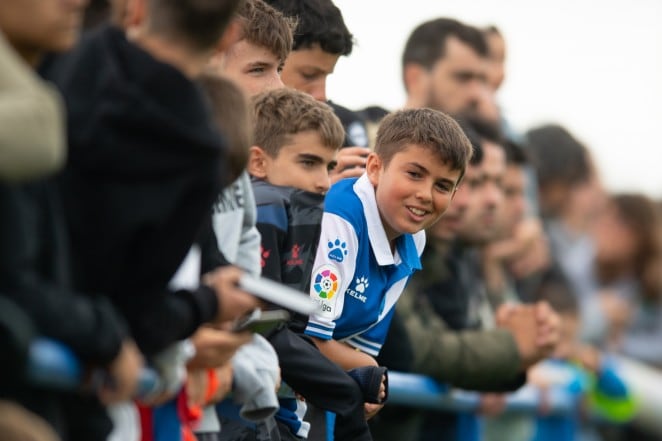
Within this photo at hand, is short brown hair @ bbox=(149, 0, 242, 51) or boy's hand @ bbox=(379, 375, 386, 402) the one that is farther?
boy's hand @ bbox=(379, 375, 386, 402)

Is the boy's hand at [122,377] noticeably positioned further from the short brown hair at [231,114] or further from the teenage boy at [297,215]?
the teenage boy at [297,215]

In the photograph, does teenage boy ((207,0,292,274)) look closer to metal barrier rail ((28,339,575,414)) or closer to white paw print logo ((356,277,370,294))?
white paw print logo ((356,277,370,294))

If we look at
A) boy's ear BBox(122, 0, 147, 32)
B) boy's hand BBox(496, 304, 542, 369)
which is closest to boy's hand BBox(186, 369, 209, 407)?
boy's ear BBox(122, 0, 147, 32)

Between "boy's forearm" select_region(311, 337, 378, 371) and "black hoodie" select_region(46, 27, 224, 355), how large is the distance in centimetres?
232

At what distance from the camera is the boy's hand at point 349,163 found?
7.10 m

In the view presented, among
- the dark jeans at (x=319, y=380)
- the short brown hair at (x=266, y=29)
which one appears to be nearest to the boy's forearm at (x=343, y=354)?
the dark jeans at (x=319, y=380)

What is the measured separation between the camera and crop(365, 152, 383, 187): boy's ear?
22.3 feet

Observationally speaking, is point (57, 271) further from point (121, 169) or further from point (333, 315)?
point (333, 315)

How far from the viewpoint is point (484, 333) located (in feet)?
28.6

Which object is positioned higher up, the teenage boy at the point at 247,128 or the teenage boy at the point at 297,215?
the teenage boy at the point at 247,128

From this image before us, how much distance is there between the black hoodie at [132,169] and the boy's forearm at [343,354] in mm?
2316

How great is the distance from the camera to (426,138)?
6.74 metres

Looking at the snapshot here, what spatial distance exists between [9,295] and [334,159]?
311cm

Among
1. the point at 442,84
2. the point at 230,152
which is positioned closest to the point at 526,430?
the point at 442,84
